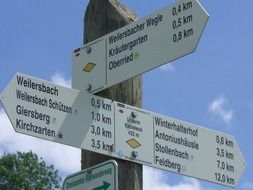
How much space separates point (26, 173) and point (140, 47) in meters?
39.9

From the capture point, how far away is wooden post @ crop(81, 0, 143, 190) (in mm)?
6012

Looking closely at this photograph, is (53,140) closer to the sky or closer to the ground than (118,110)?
closer to the ground

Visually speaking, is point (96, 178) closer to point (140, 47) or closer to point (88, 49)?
point (140, 47)

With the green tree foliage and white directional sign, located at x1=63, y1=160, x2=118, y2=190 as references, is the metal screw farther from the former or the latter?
the green tree foliage

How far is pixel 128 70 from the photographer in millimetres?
5980

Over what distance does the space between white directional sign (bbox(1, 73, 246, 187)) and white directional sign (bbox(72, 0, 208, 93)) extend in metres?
0.24

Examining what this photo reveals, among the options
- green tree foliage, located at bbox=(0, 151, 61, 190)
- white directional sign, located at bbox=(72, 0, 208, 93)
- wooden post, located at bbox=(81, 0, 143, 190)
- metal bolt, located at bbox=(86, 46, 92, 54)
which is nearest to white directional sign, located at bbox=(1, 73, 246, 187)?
wooden post, located at bbox=(81, 0, 143, 190)

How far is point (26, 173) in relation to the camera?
4528 centimetres

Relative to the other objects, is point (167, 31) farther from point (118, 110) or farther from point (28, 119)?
point (28, 119)

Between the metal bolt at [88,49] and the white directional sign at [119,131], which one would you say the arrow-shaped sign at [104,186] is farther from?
the metal bolt at [88,49]

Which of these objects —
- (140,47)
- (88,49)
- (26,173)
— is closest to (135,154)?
(140,47)

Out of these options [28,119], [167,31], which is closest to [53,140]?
[28,119]

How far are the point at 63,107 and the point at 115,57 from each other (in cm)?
59

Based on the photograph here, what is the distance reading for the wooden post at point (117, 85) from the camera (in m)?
6.01
